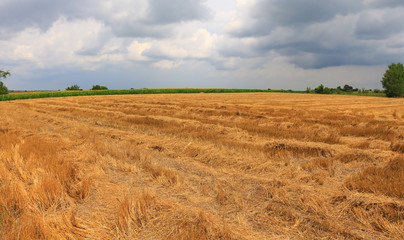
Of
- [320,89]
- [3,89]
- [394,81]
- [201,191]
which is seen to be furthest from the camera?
[320,89]

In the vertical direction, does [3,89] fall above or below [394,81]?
below

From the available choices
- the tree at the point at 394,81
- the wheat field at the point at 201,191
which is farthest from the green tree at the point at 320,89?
the wheat field at the point at 201,191

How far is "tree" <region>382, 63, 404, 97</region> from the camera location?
7106 cm

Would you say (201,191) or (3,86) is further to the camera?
(3,86)

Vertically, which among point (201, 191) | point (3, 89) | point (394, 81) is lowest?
point (201, 191)

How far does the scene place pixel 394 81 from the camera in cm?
7206

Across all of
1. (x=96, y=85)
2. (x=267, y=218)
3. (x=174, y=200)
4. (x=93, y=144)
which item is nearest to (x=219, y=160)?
(x=174, y=200)

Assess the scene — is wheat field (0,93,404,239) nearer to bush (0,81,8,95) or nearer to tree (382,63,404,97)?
bush (0,81,8,95)

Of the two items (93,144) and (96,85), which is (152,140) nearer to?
(93,144)

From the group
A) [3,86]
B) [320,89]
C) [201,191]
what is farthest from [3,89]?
[320,89]

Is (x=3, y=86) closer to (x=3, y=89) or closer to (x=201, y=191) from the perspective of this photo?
(x=3, y=89)

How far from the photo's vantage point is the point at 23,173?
4.95 meters

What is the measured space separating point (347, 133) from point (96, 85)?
8310cm

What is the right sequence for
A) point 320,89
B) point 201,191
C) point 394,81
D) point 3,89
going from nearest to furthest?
1. point 201,191
2. point 3,89
3. point 394,81
4. point 320,89
